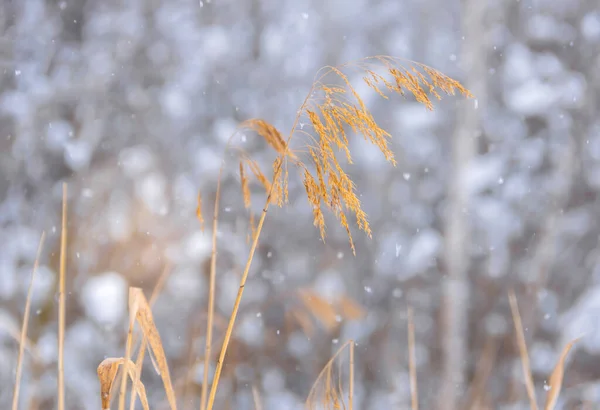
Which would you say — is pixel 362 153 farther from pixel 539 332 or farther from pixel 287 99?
pixel 539 332

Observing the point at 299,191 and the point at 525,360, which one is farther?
the point at 299,191

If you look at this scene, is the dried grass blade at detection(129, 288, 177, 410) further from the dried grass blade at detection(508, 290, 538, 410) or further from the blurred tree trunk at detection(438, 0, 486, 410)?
the blurred tree trunk at detection(438, 0, 486, 410)

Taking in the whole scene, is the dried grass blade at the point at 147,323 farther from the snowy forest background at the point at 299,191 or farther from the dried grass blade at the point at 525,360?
the snowy forest background at the point at 299,191

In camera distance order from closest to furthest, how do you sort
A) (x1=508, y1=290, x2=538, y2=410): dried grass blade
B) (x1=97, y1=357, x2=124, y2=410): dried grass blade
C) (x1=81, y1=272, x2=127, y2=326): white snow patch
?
1. (x1=97, y1=357, x2=124, y2=410): dried grass blade
2. (x1=508, y1=290, x2=538, y2=410): dried grass blade
3. (x1=81, y1=272, x2=127, y2=326): white snow patch

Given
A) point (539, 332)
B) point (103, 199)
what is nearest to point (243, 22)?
point (103, 199)

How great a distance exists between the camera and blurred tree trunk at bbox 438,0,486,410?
104 centimetres

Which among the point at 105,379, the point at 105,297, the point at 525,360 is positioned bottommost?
the point at 105,297

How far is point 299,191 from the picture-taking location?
108 cm

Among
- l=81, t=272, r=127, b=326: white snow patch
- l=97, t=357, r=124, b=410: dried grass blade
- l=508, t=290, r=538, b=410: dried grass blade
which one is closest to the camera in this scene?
l=97, t=357, r=124, b=410: dried grass blade

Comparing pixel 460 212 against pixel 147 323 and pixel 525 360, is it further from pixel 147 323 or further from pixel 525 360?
pixel 147 323

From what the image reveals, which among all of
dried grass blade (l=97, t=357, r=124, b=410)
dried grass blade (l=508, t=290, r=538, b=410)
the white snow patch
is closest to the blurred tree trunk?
dried grass blade (l=508, t=290, r=538, b=410)

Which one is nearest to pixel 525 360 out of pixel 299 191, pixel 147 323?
pixel 147 323

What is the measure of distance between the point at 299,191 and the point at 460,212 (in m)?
0.40

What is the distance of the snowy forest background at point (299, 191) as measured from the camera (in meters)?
1.01
